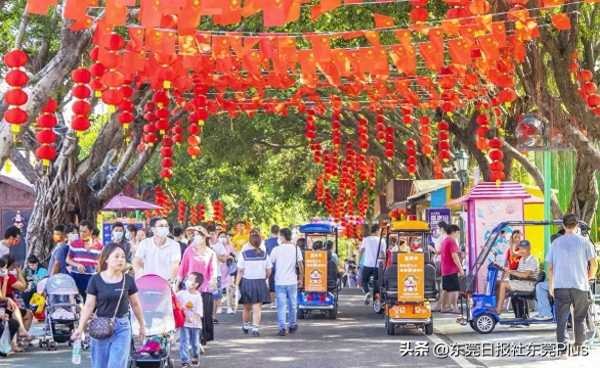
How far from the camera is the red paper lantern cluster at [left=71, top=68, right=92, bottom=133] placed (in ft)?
48.5

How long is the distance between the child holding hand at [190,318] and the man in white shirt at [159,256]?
0.78 feet

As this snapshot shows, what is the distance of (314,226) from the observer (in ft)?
76.1

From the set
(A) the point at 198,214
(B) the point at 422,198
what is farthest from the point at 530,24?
(A) the point at 198,214

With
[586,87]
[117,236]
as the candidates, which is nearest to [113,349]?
[117,236]

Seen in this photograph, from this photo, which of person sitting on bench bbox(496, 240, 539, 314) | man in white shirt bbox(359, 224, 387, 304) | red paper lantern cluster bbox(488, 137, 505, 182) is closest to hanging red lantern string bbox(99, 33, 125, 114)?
person sitting on bench bbox(496, 240, 539, 314)

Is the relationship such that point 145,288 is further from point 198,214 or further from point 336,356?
point 198,214

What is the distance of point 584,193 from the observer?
24062 mm

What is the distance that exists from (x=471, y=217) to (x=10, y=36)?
10617mm

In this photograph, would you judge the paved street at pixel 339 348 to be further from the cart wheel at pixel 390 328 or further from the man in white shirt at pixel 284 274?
the man in white shirt at pixel 284 274

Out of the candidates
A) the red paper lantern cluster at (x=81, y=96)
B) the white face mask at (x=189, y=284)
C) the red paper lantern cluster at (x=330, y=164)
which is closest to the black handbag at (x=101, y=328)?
the white face mask at (x=189, y=284)

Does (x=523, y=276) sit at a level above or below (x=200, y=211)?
below

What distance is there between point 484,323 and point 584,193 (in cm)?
787

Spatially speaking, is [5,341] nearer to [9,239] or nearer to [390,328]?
[9,239]

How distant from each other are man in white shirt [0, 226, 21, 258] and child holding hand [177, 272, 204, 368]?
13.4ft
